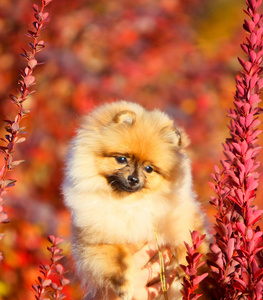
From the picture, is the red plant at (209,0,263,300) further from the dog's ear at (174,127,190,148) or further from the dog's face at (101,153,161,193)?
the dog's ear at (174,127,190,148)

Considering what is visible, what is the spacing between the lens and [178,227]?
2021 millimetres

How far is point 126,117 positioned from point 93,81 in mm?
3131

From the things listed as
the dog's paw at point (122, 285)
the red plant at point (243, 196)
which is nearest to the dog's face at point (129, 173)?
the dog's paw at point (122, 285)

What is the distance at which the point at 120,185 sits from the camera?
220 centimetres

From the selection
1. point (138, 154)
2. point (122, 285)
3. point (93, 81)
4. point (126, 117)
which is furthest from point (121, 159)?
point (93, 81)

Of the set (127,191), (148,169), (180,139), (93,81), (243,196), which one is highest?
(243,196)

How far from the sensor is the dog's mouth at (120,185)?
2.13 meters

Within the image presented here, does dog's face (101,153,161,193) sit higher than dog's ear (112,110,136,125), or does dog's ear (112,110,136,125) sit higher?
dog's ear (112,110,136,125)

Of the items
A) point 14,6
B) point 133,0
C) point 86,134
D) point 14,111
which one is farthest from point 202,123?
point 86,134

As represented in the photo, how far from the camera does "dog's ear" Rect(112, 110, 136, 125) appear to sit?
2.25m

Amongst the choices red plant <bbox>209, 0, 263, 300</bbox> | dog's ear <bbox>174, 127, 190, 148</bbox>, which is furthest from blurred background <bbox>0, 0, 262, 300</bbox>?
red plant <bbox>209, 0, 263, 300</bbox>

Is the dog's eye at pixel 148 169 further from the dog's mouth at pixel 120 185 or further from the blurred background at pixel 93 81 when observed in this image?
the blurred background at pixel 93 81

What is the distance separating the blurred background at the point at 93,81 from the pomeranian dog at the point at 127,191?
6.48 feet

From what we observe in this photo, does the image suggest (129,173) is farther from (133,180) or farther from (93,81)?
(93,81)
